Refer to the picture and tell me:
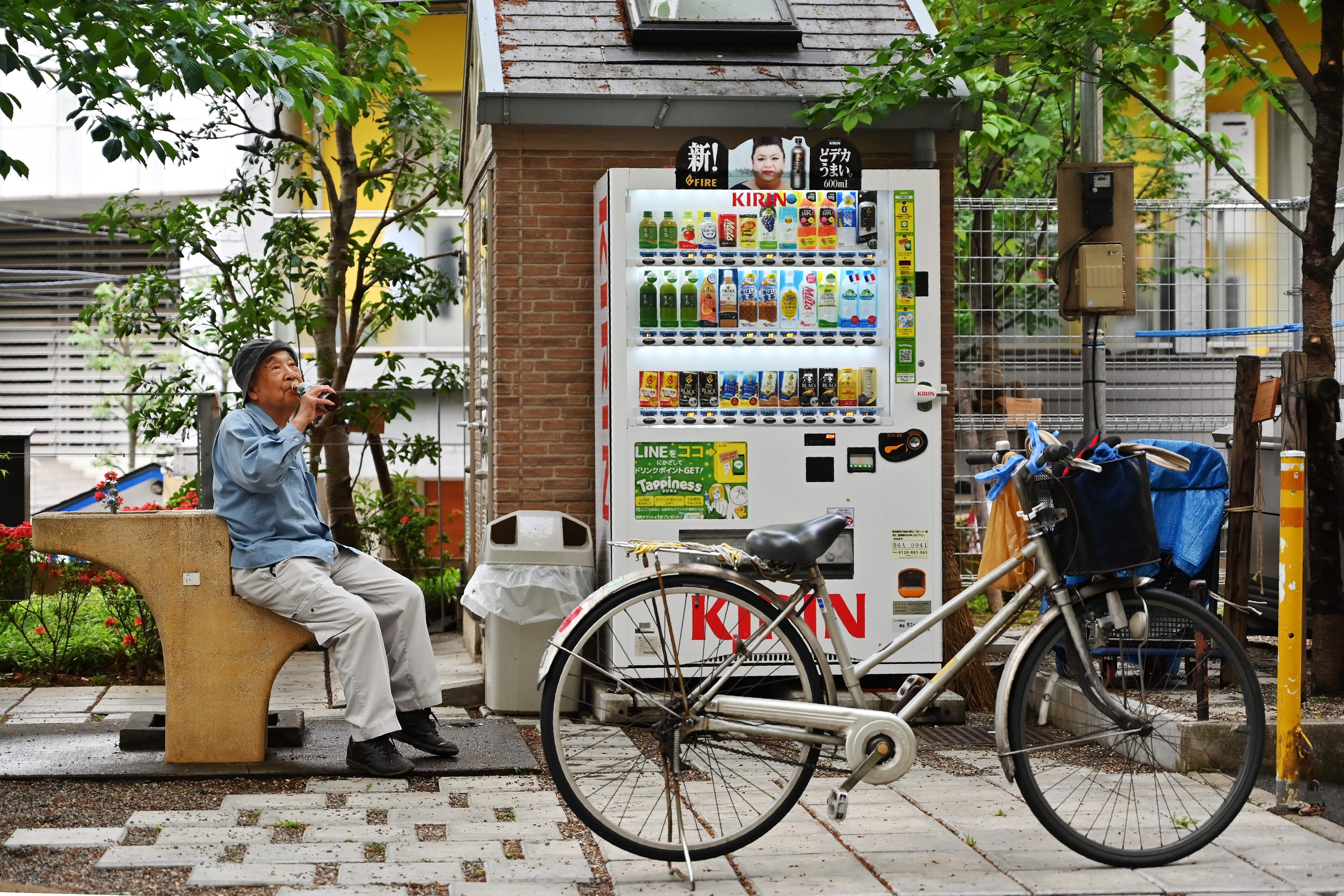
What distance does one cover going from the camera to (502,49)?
7.39 m

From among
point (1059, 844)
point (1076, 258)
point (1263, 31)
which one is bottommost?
point (1059, 844)

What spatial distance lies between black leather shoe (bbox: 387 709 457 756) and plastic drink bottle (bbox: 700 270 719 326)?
7.90ft

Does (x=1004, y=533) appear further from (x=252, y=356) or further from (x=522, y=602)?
(x=252, y=356)

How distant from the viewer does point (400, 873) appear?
13.5 feet

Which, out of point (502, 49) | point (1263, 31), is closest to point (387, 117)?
point (502, 49)

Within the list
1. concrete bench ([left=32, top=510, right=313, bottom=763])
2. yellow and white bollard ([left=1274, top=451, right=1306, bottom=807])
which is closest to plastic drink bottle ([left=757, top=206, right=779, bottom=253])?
yellow and white bollard ([left=1274, top=451, right=1306, bottom=807])

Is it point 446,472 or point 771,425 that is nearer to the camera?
point 771,425

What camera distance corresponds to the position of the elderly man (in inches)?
Answer: 211

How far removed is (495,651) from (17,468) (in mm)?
4727

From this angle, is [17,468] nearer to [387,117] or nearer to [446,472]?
[387,117]

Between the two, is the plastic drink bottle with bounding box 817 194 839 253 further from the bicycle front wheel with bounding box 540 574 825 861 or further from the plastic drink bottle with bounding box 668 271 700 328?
the bicycle front wheel with bounding box 540 574 825 861

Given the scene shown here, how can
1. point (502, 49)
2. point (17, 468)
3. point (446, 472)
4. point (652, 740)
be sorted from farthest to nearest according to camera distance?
point (446, 472)
point (17, 468)
point (502, 49)
point (652, 740)

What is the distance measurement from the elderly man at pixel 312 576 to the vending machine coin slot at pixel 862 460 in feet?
7.77

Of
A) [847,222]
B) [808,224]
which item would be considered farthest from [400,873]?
[847,222]
